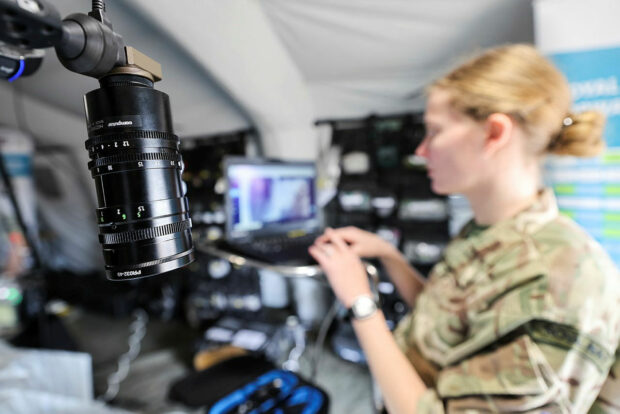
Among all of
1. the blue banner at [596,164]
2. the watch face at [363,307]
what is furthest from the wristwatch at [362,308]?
the blue banner at [596,164]

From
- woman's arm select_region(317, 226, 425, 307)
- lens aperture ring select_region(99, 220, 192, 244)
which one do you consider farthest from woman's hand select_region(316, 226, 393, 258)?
lens aperture ring select_region(99, 220, 192, 244)

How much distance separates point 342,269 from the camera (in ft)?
2.06

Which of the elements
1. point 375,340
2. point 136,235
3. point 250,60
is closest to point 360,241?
point 375,340

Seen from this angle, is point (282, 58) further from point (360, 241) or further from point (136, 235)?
point (136, 235)

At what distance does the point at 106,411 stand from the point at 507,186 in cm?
89

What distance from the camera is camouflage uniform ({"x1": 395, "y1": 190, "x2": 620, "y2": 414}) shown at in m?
0.38

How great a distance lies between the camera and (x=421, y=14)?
108cm

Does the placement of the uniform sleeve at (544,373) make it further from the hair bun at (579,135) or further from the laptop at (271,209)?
the laptop at (271,209)

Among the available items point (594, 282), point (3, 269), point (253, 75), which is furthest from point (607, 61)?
point (3, 269)

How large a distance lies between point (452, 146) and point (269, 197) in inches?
26.3

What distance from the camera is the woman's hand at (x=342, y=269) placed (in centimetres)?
59

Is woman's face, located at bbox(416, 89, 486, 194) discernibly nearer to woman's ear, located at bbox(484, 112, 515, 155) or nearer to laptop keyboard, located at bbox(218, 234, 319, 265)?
woman's ear, located at bbox(484, 112, 515, 155)

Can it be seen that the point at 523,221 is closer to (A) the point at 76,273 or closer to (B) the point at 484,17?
(B) the point at 484,17

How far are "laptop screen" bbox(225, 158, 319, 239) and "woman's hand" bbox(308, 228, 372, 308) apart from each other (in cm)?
36
